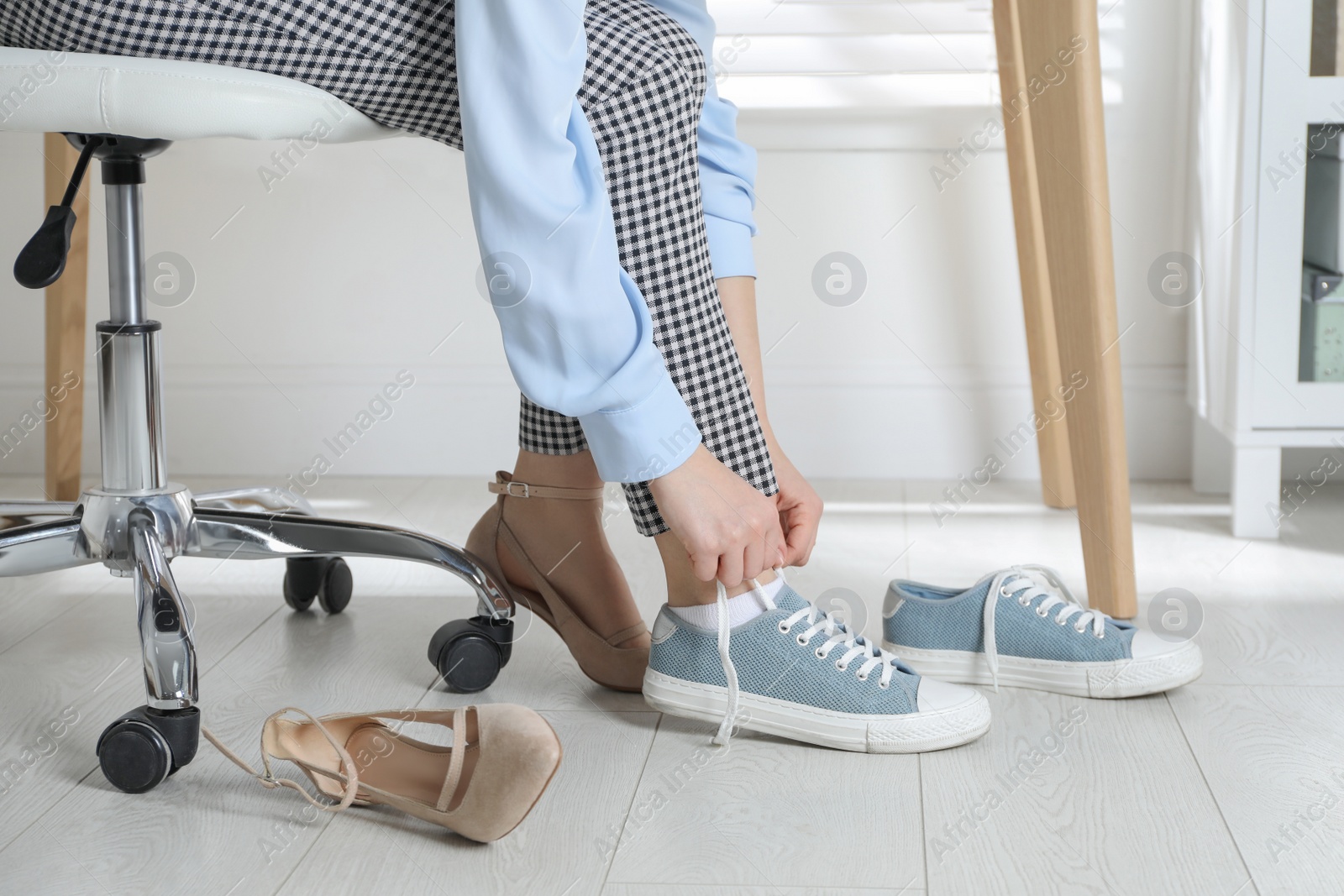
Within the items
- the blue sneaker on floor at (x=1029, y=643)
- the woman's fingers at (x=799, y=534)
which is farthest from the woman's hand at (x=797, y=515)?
the blue sneaker on floor at (x=1029, y=643)

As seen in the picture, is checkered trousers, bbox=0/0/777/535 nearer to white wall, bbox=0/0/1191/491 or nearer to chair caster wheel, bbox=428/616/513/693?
chair caster wheel, bbox=428/616/513/693

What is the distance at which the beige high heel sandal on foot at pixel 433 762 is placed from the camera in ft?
2.08

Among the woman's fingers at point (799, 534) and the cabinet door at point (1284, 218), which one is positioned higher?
the cabinet door at point (1284, 218)

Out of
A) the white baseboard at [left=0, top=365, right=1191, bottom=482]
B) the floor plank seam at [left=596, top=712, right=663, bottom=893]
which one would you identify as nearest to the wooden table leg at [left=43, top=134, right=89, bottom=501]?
the white baseboard at [left=0, top=365, right=1191, bottom=482]

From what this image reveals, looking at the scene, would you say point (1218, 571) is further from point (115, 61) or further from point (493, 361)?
point (115, 61)

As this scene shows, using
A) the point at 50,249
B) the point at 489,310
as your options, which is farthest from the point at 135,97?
the point at 489,310

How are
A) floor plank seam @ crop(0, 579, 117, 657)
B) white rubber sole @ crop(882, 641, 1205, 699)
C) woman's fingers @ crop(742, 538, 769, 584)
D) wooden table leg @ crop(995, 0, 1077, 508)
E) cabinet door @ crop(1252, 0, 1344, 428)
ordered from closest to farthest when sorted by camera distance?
woman's fingers @ crop(742, 538, 769, 584) → white rubber sole @ crop(882, 641, 1205, 699) → floor plank seam @ crop(0, 579, 117, 657) → cabinet door @ crop(1252, 0, 1344, 428) → wooden table leg @ crop(995, 0, 1077, 508)

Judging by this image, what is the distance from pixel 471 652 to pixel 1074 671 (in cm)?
43

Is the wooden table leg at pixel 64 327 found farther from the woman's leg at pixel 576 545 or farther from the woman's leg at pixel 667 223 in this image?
the woman's leg at pixel 667 223

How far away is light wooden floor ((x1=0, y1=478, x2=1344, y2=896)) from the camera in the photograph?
61 cm

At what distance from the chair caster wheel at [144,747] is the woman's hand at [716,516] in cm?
32

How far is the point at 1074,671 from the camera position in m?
0.85

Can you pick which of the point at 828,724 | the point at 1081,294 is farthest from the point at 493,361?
the point at 828,724

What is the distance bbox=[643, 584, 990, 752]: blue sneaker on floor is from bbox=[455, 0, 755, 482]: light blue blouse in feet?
0.52
